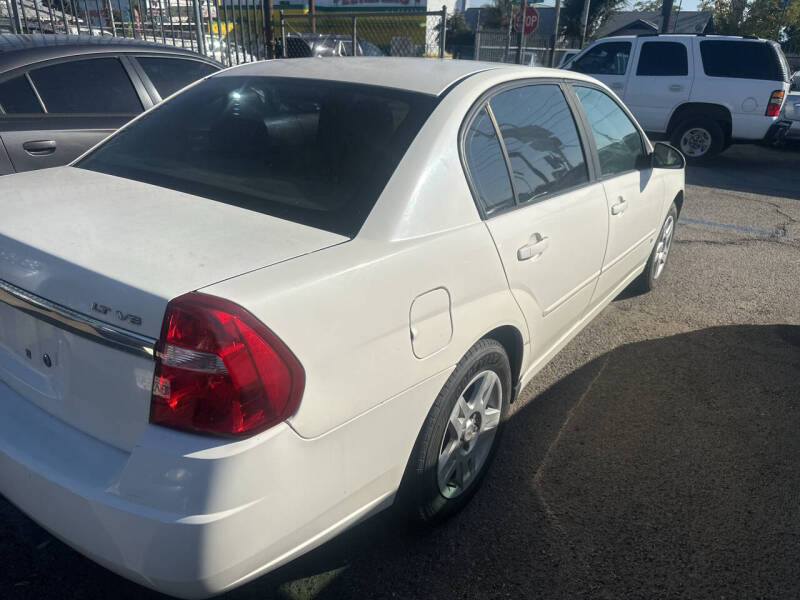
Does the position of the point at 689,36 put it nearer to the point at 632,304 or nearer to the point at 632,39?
the point at 632,39

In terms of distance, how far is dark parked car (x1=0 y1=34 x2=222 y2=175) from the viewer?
4238mm

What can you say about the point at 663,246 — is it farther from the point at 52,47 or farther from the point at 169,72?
the point at 52,47

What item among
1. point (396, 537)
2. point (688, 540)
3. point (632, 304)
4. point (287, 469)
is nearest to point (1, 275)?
point (287, 469)

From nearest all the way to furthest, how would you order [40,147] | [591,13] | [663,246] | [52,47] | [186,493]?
[186,493] < [40,147] < [52,47] < [663,246] < [591,13]

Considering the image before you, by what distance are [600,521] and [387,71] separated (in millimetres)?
2005

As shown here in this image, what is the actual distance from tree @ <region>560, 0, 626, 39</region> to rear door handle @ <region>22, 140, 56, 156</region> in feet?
169

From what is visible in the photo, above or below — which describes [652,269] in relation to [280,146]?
below

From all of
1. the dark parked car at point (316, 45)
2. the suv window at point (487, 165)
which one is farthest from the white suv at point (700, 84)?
the suv window at point (487, 165)

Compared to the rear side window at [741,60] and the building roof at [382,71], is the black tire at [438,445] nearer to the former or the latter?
the building roof at [382,71]

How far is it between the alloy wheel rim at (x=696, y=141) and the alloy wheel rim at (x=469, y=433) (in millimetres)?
10374

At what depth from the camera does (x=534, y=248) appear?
2576 mm

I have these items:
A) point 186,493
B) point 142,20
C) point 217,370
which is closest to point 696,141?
point 142,20

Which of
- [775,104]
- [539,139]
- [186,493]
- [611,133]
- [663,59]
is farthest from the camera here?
[663,59]

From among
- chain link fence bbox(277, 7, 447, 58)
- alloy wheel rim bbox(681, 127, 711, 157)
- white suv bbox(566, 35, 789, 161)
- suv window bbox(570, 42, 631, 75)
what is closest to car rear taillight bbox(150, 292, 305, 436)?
chain link fence bbox(277, 7, 447, 58)
